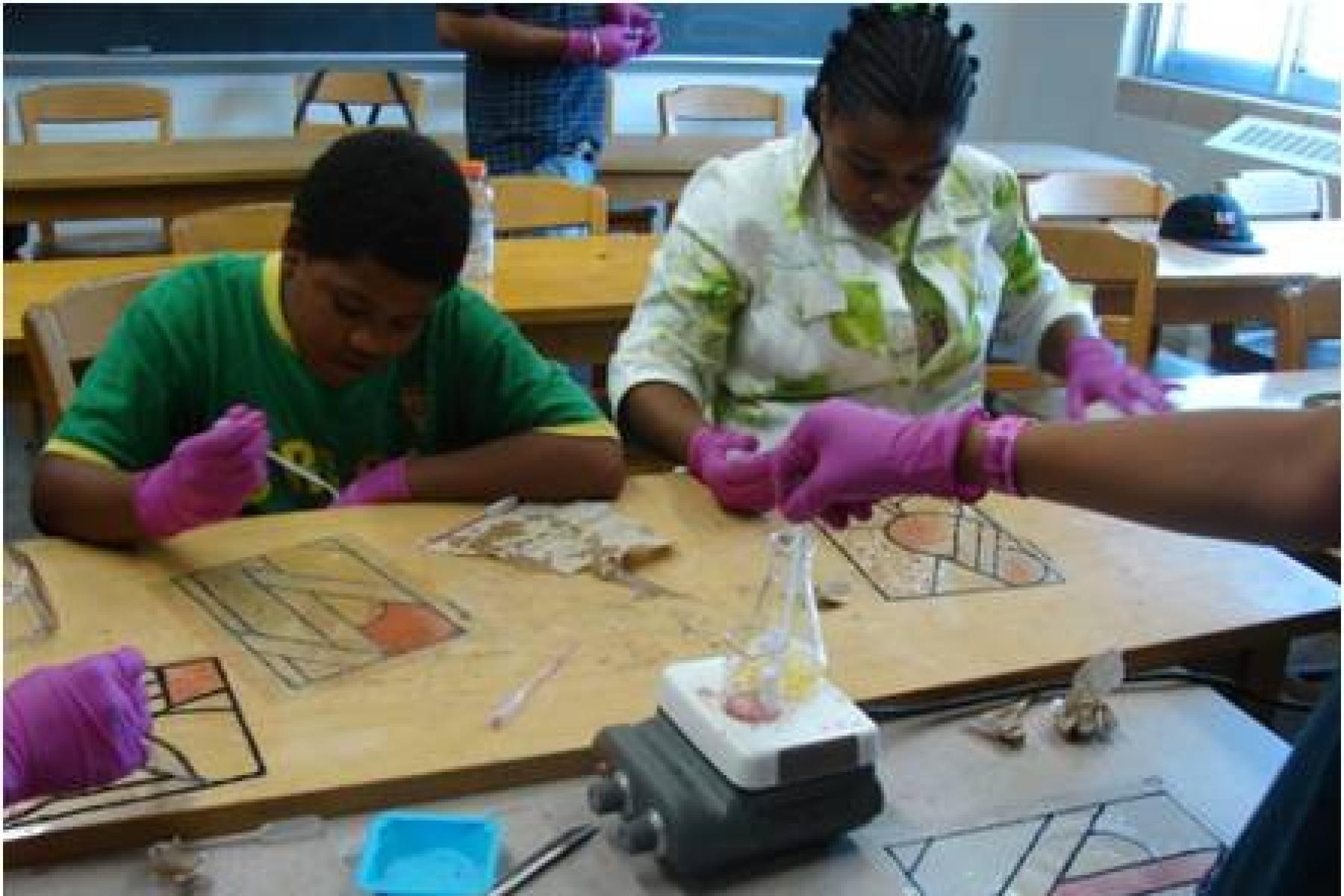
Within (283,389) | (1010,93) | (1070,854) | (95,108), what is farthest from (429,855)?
(1010,93)

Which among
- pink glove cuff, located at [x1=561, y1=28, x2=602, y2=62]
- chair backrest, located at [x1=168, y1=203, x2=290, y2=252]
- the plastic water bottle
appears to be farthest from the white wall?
chair backrest, located at [x1=168, y1=203, x2=290, y2=252]

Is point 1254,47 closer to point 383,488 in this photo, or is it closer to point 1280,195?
point 1280,195

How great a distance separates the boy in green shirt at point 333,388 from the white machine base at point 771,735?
1.64 ft

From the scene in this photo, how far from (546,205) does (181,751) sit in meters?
1.95

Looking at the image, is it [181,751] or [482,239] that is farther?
[482,239]

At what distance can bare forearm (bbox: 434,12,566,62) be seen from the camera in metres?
2.99

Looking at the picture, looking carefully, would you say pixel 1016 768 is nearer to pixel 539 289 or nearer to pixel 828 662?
pixel 828 662

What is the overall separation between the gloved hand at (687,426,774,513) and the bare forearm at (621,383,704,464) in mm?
62

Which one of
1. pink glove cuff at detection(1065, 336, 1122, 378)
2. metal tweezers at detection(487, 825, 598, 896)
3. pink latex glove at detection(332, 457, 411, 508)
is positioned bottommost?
metal tweezers at detection(487, 825, 598, 896)

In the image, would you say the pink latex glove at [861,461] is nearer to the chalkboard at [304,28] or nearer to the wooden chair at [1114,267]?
the wooden chair at [1114,267]

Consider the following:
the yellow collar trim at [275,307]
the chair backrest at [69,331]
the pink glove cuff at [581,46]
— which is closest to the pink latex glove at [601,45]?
the pink glove cuff at [581,46]

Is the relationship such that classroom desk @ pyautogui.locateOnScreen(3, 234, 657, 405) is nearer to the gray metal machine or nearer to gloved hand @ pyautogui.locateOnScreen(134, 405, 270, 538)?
gloved hand @ pyautogui.locateOnScreen(134, 405, 270, 538)

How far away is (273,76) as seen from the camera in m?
4.81

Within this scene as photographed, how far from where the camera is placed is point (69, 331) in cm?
174
